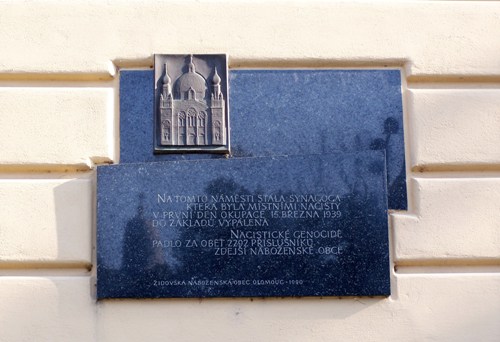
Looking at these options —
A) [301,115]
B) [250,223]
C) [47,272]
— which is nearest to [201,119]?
[301,115]

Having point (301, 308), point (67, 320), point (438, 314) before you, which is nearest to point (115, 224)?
point (67, 320)

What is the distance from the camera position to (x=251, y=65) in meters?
4.85

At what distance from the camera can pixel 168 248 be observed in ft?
14.9

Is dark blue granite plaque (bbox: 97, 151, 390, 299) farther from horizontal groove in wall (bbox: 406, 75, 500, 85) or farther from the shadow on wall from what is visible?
horizontal groove in wall (bbox: 406, 75, 500, 85)

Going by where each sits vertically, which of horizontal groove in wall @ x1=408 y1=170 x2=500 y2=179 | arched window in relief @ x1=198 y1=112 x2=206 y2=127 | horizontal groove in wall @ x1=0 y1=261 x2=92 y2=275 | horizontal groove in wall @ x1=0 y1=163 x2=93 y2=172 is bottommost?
Answer: horizontal groove in wall @ x1=0 y1=261 x2=92 y2=275

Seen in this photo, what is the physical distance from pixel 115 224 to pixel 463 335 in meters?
2.13

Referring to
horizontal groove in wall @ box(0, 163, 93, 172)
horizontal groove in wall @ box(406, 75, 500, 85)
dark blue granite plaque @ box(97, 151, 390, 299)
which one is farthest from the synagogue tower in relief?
horizontal groove in wall @ box(406, 75, 500, 85)

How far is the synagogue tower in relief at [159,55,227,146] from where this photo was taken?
4.72 meters

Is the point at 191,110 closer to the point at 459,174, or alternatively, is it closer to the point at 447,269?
the point at 459,174

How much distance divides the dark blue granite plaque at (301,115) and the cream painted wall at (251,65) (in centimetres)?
8

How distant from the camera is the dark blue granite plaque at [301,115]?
4723mm

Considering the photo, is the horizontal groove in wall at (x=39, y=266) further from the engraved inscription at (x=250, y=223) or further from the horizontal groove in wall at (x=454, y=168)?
the horizontal groove in wall at (x=454, y=168)

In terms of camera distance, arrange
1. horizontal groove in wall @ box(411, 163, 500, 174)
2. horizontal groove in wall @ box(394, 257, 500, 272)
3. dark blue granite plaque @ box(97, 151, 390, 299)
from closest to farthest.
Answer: dark blue granite plaque @ box(97, 151, 390, 299), horizontal groove in wall @ box(394, 257, 500, 272), horizontal groove in wall @ box(411, 163, 500, 174)

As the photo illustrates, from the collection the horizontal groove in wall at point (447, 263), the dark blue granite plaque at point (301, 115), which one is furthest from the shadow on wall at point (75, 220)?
the horizontal groove in wall at point (447, 263)
